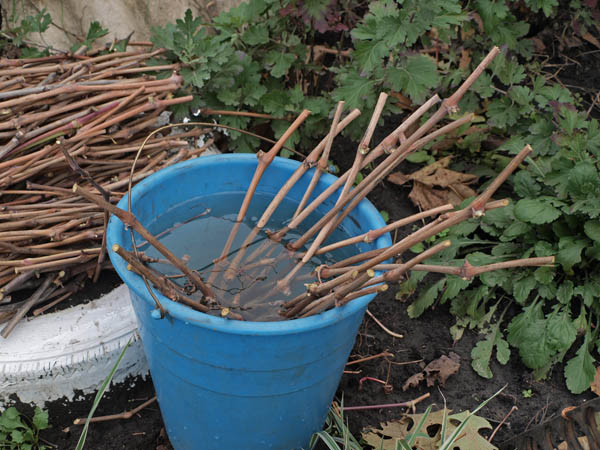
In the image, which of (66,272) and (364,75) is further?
(364,75)

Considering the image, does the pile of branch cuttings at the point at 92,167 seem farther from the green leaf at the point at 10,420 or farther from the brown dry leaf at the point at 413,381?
the brown dry leaf at the point at 413,381

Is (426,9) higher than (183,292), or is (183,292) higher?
(426,9)

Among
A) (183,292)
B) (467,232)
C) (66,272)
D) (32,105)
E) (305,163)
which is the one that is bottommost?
(467,232)

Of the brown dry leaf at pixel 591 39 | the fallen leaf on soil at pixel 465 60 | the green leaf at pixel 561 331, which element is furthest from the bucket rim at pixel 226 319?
the brown dry leaf at pixel 591 39

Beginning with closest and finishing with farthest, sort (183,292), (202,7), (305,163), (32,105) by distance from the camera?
(183,292) → (305,163) → (32,105) → (202,7)

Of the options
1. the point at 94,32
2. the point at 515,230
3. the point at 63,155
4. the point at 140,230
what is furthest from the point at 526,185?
the point at 94,32

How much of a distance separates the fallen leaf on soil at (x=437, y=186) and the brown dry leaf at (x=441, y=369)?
2.51ft

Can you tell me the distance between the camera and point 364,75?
236 cm

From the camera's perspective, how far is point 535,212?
2.22m

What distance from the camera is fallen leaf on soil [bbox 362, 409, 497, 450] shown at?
189 centimetres

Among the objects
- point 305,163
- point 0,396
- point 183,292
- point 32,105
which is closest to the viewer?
point 183,292

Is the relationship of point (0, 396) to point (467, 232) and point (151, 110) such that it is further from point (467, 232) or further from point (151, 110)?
point (467, 232)

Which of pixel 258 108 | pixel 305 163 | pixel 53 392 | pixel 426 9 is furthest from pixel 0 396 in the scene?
pixel 426 9

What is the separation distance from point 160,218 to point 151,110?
0.71 meters
